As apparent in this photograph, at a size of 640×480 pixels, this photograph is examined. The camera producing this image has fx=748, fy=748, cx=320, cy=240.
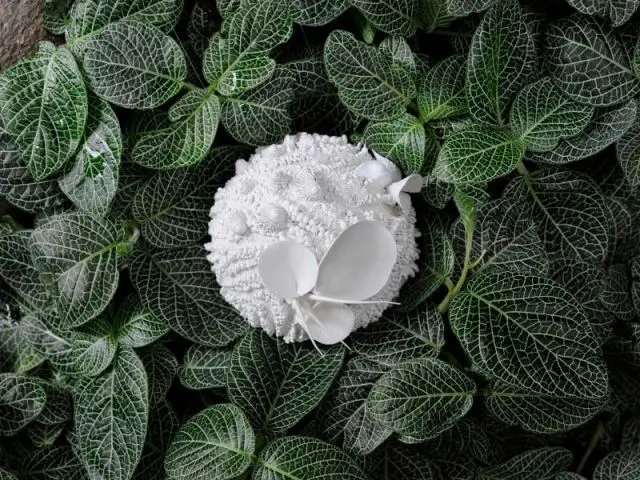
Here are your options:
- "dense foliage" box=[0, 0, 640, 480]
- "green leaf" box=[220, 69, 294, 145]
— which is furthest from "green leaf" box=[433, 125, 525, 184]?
"green leaf" box=[220, 69, 294, 145]

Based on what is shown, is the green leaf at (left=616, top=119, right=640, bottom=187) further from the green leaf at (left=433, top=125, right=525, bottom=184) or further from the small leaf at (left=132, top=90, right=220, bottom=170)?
the small leaf at (left=132, top=90, right=220, bottom=170)

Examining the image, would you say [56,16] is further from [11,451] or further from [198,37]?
[11,451]

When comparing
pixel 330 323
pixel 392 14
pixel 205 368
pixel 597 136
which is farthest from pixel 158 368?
pixel 597 136

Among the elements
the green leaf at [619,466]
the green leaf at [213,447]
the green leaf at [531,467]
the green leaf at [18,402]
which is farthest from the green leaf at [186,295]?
the green leaf at [619,466]

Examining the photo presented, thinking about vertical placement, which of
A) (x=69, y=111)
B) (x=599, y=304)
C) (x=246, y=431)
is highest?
(x=69, y=111)

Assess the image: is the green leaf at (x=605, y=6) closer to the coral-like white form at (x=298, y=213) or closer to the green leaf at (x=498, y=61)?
the green leaf at (x=498, y=61)

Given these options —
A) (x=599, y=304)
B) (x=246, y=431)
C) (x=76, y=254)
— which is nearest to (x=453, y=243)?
(x=599, y=304)

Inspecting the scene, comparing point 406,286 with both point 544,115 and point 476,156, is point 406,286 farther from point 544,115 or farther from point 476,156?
point 544,115
